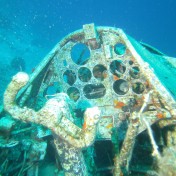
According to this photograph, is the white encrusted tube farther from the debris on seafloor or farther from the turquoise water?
the turquoise water

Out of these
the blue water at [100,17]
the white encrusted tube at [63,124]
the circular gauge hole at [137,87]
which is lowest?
the white encrusted tube at [63,124]

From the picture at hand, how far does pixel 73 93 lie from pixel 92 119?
334 cm

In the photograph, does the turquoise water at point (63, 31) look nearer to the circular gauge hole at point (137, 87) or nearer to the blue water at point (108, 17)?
the blue water at point (108, 17)

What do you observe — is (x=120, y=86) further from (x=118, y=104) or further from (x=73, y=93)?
(x=73, y=93)

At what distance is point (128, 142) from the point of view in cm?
361

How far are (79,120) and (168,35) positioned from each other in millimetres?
77900

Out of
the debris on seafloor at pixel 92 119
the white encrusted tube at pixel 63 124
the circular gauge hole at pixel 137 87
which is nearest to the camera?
the white encrusted tube at pixel 63 124

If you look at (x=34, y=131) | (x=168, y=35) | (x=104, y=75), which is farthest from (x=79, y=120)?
(x=168, y=35)

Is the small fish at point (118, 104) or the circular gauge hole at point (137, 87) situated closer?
the small fish at point (118, 104)

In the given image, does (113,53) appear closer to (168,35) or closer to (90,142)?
(90,142)

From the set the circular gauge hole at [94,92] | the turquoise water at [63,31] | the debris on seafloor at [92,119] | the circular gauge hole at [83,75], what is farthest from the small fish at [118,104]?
Answer: the circular gauge hole at [83,75]

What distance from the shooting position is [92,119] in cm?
293

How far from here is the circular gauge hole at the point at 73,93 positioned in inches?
239

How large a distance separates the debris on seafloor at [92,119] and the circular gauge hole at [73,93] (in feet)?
0.09
